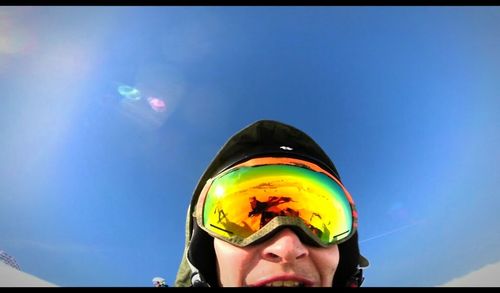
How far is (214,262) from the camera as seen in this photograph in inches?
83.6

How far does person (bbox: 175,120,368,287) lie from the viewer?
166 cm

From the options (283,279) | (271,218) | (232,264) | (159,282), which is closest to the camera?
(283,279)

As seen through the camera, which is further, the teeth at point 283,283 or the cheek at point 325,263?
the cheek at point 325,263

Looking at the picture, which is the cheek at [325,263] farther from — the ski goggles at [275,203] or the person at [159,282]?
the person at [159,282]

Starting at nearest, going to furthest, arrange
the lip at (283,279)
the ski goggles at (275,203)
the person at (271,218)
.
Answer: the lip at (283,279) → the person at (271,218) → the ski goggles at (275,203)

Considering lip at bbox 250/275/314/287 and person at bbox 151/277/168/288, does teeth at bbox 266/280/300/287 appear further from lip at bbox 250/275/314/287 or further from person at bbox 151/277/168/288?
person at bbox 151/277/168/288

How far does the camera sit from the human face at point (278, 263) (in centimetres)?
156

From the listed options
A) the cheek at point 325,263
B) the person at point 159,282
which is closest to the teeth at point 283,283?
the cheek at point 325,263

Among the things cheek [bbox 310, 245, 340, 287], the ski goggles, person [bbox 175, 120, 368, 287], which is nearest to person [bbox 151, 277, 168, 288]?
person [bbox 175, 120, 368, 287]

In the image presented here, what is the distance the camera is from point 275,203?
202cm

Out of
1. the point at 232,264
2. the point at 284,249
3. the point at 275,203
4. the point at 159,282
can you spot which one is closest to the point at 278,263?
the point at 284,249

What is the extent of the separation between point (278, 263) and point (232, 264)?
331 mm

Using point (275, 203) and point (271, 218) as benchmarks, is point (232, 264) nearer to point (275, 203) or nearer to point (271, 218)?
point (271, 218)
